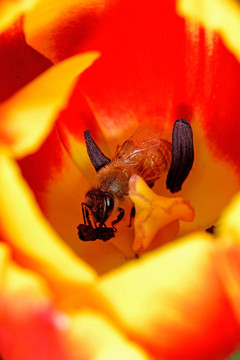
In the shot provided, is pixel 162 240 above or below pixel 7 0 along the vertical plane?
below

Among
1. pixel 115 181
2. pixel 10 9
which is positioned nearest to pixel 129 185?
pixel 115 181

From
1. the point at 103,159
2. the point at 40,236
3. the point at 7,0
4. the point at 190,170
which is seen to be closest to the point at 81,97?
the point at 103,159

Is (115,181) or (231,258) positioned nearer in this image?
(231,258)

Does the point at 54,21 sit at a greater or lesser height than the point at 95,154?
greater

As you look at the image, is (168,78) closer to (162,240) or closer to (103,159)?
(103,159)

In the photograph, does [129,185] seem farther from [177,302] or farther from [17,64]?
[177,302]

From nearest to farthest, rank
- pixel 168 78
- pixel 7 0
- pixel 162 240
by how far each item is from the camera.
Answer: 1. pixel 7 0
2. pixel 162 240
3. pixel 168 78

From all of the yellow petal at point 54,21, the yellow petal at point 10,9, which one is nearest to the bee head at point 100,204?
the yellow petal at point 54,21
